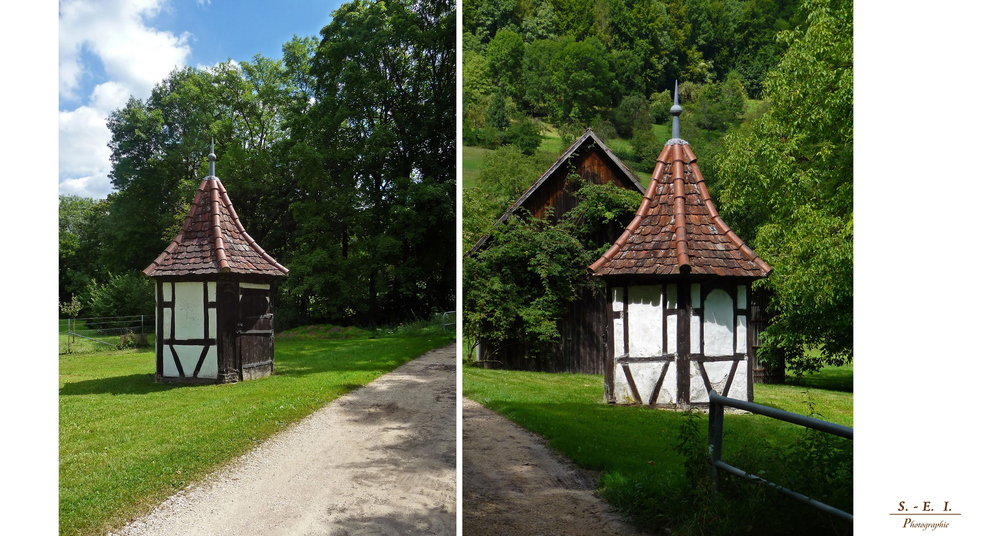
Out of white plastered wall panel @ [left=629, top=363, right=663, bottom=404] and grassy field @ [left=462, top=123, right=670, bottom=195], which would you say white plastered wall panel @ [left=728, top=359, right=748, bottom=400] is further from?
grassy field @ [left=462, top=123, right=670, bottom=195]

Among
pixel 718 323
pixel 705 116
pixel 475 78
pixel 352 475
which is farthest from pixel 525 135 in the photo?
pixel 352 475

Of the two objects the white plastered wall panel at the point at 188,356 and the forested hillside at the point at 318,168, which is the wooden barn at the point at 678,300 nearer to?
the forested hillside at the point at 318,168

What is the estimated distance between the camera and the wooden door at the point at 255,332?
2346 millimetres

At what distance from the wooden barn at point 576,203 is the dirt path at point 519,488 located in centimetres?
47

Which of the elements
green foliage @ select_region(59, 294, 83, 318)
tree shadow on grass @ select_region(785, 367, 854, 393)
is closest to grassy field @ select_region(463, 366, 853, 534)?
tree shadow on grass @ select_region(785, 367, 854, 393)

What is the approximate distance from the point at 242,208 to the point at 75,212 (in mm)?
598

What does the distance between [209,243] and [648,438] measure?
84.0 inches

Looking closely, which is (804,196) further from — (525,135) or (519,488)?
(519,488)

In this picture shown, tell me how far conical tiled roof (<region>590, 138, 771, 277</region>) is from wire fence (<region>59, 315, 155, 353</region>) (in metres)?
2.09

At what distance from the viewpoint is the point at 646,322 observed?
2.82 meters

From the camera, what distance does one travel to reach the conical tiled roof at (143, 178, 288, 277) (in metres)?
2.27
